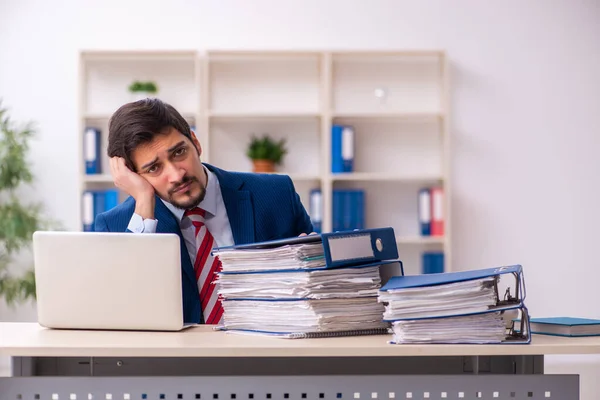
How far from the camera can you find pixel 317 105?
16.1 ft

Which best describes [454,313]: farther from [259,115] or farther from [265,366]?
[259,115]

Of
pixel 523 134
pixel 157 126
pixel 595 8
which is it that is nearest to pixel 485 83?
pixel 523 134

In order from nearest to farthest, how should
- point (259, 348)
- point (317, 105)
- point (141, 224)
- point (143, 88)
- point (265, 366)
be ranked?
point (259, 348) → point (265, 366) → point (141, 224) → point (143, 88) → point (317, 105)

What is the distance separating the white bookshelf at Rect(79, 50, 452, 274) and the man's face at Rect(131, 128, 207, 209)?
269 cm

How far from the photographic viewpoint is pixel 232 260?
68.4 inches

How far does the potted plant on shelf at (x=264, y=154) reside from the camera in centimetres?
476

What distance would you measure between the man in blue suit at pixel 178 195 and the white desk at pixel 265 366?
0.43 m

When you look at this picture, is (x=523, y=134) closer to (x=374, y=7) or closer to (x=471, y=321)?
(x=374, y=7)

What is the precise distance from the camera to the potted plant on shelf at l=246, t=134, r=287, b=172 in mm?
4758

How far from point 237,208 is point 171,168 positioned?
280mm

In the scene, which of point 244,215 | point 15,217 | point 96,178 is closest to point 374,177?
point 96,178

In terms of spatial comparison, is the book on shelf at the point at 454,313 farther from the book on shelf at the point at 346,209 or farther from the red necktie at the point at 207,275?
the book on shelf at the point at 346,209

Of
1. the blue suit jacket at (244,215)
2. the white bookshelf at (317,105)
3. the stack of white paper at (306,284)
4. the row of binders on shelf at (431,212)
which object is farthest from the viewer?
the white bookshelf at (317,105)

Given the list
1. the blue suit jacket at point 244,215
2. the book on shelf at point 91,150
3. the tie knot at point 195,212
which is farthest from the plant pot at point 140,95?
the tie knot at point 195,212
